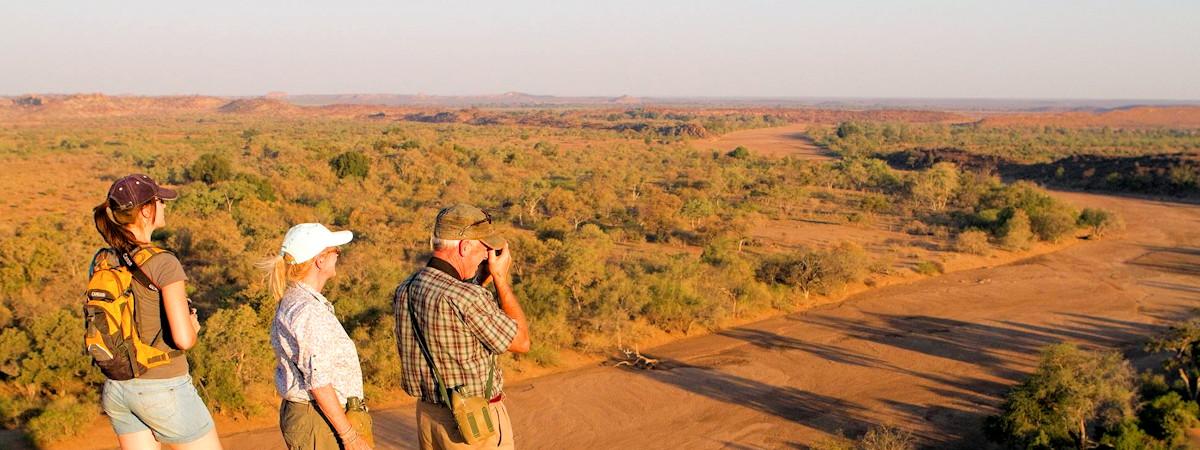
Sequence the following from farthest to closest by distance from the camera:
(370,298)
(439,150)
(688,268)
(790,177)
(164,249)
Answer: (439,150), (790,177), (688,268), (370,298), (164,249)

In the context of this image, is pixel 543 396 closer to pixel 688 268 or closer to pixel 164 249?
pixel 688 268

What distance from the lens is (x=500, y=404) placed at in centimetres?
336

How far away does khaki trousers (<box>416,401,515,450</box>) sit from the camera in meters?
3.30

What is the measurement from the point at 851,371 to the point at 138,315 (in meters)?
11.8

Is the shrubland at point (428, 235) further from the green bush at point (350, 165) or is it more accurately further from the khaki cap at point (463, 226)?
the khaki cap at point (463, 226)

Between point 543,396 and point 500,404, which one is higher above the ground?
point 500,404

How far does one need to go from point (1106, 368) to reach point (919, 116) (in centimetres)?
13007

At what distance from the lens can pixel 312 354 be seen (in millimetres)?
3039

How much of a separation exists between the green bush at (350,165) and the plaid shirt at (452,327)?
102ft

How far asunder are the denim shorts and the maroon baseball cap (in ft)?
2.48

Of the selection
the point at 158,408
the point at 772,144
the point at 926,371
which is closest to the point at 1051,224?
the point at 926,371

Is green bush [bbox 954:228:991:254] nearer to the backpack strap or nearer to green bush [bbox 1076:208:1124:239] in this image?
green bush [bbox 1076:208:1124:239]

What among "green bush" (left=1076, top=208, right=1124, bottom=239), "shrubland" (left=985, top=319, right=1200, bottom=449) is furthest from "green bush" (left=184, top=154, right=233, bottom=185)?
"green bush" (left=1076, top=208, right=1124, bottom=239)

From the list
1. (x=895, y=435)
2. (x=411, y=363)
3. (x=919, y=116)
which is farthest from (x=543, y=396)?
(x=919, y=116)
